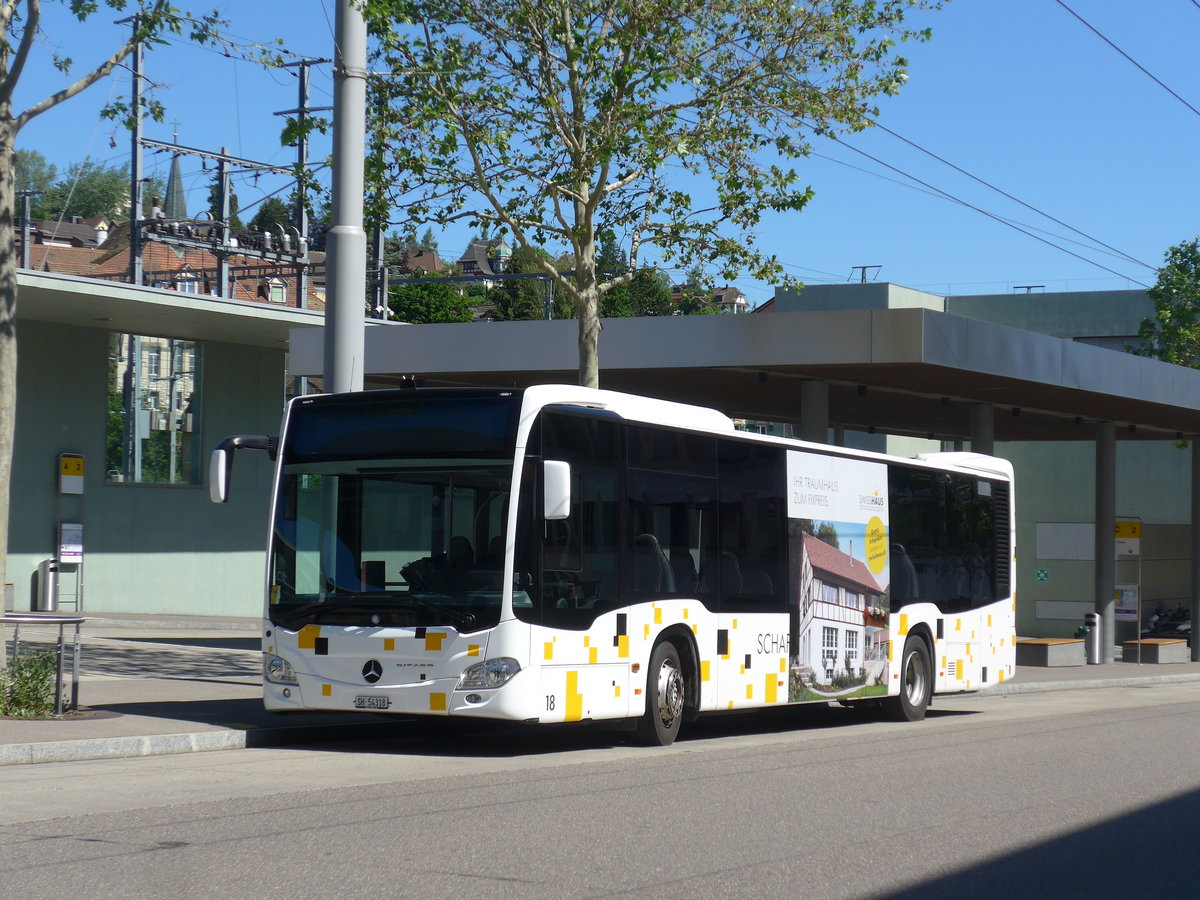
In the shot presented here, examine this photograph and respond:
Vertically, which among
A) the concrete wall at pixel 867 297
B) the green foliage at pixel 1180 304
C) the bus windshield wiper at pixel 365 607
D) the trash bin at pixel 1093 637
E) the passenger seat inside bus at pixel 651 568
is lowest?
the trash bin at pixel 1093 637

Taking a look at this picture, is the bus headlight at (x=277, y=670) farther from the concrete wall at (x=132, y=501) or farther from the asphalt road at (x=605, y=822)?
the concrete wall at (x=132, y=501)

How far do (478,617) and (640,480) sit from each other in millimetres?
2232

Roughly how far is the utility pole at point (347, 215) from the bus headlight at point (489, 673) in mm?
4044

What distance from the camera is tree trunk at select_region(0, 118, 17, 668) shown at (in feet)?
43.8

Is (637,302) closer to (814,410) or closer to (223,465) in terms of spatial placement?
(814,410)

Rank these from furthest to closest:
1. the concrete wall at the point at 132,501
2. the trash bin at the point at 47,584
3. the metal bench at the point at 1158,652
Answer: the metal bench at the point at 1158,652, the concrete wall at the point at 132,501, the trash bin at the point at 47,584

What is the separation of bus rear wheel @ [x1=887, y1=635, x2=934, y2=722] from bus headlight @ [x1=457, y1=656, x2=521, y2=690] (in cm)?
720

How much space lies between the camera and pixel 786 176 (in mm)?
19516


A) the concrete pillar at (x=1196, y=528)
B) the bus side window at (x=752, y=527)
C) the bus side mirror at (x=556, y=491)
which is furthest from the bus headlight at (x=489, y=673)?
the concrete pillar at (x=1196, y=528)

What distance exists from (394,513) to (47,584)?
18.5 metres

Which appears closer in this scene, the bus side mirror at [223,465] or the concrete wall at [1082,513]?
the bus side mirror at [223,465]

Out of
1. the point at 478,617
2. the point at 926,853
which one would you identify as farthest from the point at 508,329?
the point at 926,853

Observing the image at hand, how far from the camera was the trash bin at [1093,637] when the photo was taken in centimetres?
3266

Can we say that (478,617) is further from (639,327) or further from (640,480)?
(639,327)
